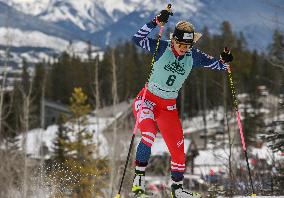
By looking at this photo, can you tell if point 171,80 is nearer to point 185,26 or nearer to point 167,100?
point 167,100

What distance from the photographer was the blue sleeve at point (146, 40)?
712 centimetres

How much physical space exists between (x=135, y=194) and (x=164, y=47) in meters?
2.10

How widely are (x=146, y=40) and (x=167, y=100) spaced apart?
0.90 m

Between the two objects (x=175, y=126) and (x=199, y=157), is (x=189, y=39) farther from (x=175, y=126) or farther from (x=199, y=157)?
(x=199, y=157)

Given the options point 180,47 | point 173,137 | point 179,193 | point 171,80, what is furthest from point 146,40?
point 179,193

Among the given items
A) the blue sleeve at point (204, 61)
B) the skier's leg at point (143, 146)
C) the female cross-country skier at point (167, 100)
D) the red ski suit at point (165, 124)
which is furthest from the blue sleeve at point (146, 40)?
the skier's leg at point (143, 146)

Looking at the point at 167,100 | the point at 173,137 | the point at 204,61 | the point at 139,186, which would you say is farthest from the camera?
the point at 204,61

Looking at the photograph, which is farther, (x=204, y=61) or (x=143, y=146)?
(x=204, y=61)

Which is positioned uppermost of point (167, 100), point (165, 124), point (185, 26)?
point (185, 26)

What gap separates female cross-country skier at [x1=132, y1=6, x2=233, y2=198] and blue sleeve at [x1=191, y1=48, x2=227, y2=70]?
20 centimetres

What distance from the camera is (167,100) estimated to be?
736 centimetres

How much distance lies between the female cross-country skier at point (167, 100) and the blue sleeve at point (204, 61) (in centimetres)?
20

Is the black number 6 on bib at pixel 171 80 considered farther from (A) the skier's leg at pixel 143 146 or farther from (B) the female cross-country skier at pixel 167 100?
(A) the skier's leg at pixel 143 146

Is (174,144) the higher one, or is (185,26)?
(185,26)
